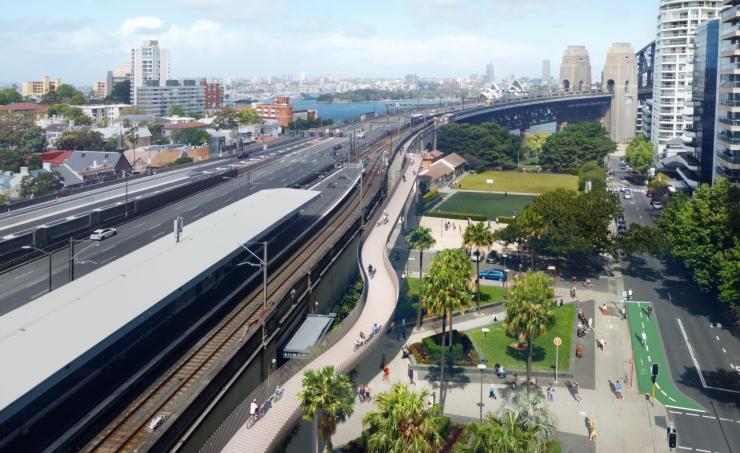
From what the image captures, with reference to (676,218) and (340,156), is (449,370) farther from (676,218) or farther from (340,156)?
(340,156)

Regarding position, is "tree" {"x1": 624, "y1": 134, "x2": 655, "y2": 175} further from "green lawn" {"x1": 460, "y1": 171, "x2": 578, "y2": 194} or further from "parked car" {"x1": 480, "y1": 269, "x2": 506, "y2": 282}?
"parked car" {"x1": 480, "y1": 269, "x2": 506, "y2": 282}

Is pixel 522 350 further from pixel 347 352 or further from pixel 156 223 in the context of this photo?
pixel 156 223

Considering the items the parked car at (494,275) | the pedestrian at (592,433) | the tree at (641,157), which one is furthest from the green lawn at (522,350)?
the tree at (641,157)

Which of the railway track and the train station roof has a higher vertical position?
the train station roof

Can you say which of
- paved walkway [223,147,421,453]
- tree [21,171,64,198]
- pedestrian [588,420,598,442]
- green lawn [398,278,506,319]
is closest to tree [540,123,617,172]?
paved walkway [223,147,421,453]

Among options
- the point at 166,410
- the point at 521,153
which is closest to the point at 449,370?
the point at 166,410

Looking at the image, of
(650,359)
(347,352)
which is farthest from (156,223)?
(650,359)
